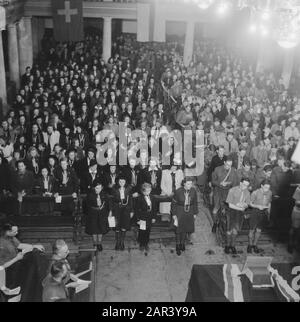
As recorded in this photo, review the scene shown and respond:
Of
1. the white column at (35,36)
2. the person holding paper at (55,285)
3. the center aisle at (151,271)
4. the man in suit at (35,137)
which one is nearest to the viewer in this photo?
the person holding paper at (55,285)

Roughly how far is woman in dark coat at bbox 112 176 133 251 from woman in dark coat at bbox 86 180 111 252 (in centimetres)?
19

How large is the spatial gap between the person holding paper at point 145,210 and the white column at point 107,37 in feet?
45.6

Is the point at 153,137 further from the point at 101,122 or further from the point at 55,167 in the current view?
Result: the point at 55,167

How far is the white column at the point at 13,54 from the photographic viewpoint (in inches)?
731

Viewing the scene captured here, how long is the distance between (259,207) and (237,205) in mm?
497

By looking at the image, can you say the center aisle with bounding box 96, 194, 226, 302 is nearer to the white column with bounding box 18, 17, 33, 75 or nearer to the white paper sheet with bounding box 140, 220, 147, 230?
the white paper sheet with bounding box 140, 220, 147, 230

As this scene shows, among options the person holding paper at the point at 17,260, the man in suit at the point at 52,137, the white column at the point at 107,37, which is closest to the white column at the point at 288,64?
the white column at the point at 107,37

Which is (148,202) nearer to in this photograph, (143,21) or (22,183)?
(22,183)

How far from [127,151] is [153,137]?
148 centimetres

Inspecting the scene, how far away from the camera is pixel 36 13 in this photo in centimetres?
2039

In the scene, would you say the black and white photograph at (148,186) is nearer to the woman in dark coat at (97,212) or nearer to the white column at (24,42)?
the woman in dark coat at (97,212)

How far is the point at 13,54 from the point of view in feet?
62.8

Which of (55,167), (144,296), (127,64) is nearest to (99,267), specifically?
(144,296)

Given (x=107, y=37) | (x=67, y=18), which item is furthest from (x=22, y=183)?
(x=107, y=37)
